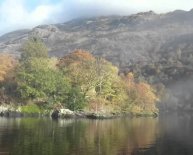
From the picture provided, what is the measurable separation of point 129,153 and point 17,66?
10250cm

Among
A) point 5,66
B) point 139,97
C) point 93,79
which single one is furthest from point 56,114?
point 139,97

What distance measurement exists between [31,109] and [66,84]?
14.0m

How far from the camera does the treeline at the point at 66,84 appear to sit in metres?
144

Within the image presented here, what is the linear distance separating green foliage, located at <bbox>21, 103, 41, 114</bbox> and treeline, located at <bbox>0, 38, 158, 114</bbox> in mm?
1170

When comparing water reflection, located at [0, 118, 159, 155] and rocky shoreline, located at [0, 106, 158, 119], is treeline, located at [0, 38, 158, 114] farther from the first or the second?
water reflection, located at [0, 118, 159, 155]

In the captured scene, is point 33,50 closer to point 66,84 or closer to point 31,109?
point 66,84

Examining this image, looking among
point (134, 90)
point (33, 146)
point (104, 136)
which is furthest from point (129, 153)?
point (134, 90)

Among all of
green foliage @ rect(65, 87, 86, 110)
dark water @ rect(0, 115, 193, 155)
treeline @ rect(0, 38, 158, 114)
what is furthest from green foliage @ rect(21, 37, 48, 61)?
dark water @ rect(0, 115, 193, 155)

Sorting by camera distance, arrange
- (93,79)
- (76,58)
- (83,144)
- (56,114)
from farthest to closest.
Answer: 1. (76,58)
2. (93,79)
3. (56,114)
4. (83,144)

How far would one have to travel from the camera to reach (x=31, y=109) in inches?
5527

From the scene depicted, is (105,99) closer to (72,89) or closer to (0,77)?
(72,89)

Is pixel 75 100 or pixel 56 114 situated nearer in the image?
pixel 56 114

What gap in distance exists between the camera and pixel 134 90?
174m

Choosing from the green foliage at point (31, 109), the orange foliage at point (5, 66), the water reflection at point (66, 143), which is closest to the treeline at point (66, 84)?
the orange foliage at point (5, 66)
